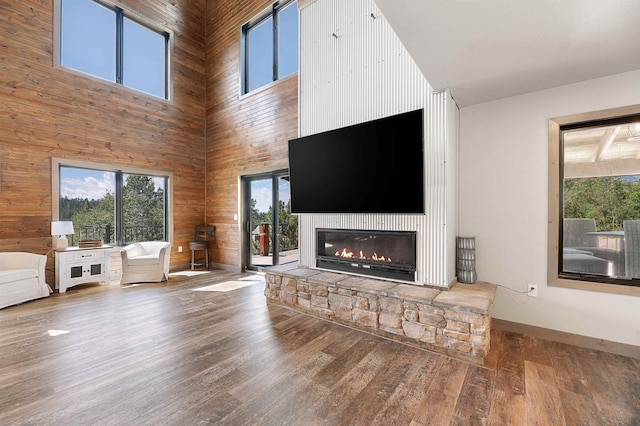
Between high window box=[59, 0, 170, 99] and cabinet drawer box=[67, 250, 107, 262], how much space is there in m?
3.34

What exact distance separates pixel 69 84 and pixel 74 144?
105cm

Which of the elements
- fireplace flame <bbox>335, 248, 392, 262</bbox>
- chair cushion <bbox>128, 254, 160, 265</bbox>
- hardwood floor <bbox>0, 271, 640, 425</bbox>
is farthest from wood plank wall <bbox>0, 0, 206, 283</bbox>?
fireplace flame <bbox>335, 248, 392, 262</bbox>

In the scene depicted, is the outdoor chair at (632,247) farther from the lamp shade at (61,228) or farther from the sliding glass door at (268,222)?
the lamp shade at (61,228)

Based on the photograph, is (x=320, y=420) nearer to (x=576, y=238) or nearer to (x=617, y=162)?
(x=576, y=238)

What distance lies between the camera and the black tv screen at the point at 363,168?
113 inches

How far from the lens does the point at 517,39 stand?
6.61 feet

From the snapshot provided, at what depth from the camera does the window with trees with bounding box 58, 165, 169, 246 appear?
16.6ft

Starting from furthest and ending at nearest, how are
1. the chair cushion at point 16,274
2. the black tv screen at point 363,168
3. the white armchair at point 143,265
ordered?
the white armchair at point 143,265
the chair cushion at point 16,274
the black tv screen at point 363,168

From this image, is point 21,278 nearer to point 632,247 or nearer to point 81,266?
point 81,266

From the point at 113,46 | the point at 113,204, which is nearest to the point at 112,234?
the point at 113,204

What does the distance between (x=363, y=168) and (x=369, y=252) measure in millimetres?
1035

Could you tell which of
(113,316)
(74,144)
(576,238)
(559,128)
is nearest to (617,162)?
(559,128)

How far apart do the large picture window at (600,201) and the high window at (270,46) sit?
4436mm

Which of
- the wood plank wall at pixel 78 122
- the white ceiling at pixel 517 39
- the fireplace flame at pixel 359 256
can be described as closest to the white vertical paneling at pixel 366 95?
the fireplace flame at pixel 359 256
